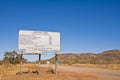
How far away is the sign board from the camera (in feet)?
83.5

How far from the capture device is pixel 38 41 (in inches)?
1026

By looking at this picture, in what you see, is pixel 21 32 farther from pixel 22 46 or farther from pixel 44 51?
pixel 44 51

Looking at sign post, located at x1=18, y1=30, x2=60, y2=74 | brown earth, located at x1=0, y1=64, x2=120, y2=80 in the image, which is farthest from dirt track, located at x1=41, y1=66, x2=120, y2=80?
sign post, located at x1=18, y1=30, x2=60, y2=74

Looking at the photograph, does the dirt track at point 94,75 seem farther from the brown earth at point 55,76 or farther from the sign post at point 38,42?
the sign post at point 38,42

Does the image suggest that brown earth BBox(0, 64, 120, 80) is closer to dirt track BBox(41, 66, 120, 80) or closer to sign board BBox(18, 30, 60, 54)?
dirt track BBox(41, 66, 120, 80)

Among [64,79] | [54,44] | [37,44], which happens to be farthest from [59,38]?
[64,79]

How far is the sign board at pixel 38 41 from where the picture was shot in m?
25.5

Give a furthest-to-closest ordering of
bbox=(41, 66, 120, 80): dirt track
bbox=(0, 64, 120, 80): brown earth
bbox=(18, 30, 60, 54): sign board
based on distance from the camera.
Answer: bbox=(18, 30, 60, 54): sign board, bbox=(41, 66, 120, 80): dirt track, bbox=(0, 64, 120, 80): brown earth

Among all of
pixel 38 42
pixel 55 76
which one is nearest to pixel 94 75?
pixel 55 76

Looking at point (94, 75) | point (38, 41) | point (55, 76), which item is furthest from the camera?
point (94, 75)

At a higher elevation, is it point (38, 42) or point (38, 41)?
point (38, 41)

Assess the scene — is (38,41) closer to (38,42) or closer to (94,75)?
(38,42)

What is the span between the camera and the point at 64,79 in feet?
68.4

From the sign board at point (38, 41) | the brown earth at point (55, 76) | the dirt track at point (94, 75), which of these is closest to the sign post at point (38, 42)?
the sign board at point (38, 41)
